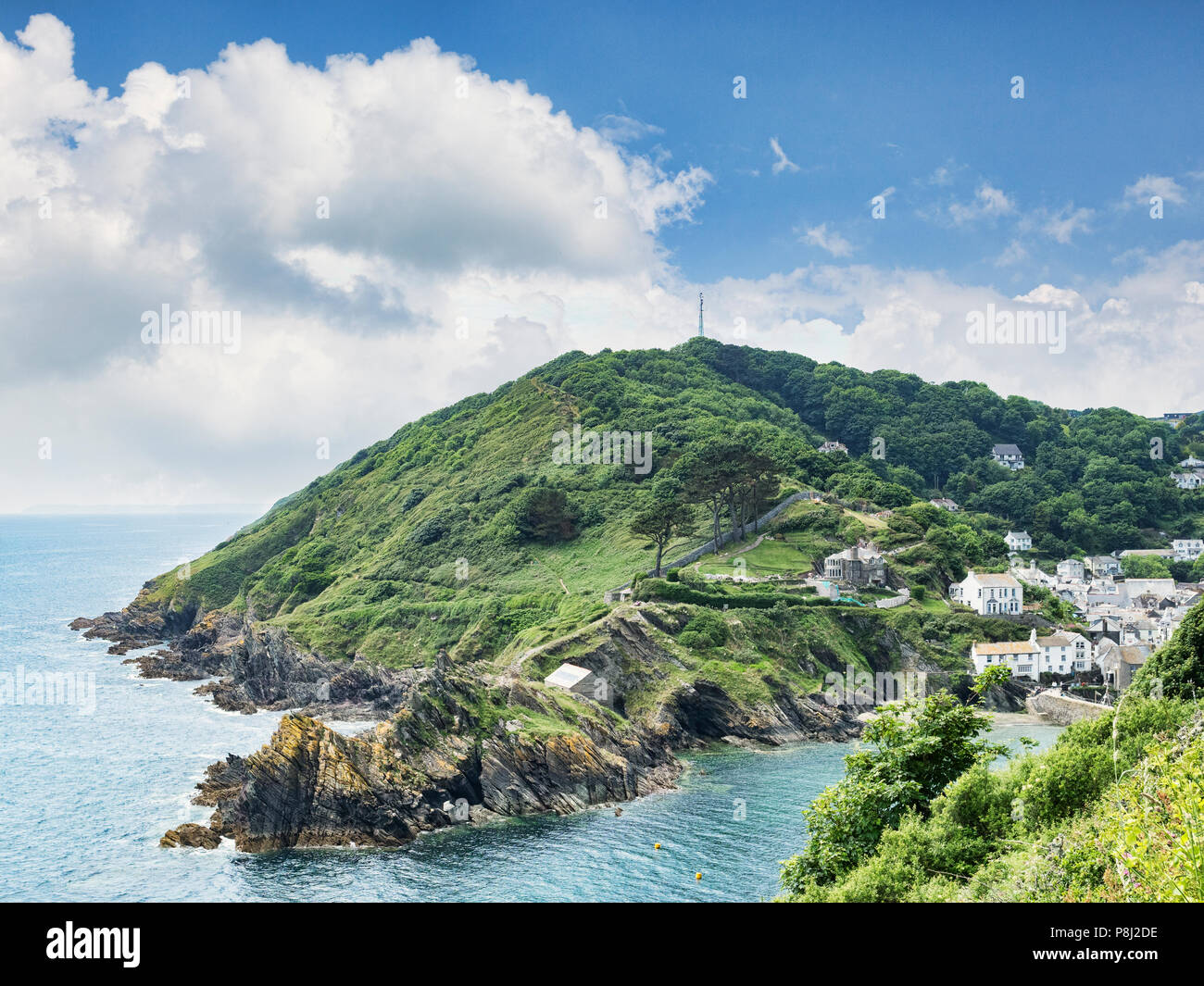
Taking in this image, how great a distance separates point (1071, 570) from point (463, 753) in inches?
4025

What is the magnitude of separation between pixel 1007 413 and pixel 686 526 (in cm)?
12039

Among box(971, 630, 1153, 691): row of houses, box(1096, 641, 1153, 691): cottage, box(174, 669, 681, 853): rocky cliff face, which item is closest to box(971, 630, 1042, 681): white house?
box(971, 630, 1153, 691): row of houses

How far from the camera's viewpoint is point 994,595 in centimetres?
8512

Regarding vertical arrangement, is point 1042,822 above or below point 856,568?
below

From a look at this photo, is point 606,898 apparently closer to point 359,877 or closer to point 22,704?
point 359,877

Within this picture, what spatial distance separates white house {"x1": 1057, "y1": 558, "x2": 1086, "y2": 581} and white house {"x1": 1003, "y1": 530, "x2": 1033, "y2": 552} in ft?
35.0

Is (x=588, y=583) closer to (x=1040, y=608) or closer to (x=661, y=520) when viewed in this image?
(x=661, y=520)

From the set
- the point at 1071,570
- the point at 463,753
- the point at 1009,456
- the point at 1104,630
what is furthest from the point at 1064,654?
the point at 1009,456

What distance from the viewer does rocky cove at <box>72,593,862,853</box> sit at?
4409cm

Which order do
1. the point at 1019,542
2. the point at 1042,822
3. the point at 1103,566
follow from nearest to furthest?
1. the point at 1042,822
2. the point at 1103,566
3. the point at 1019,542

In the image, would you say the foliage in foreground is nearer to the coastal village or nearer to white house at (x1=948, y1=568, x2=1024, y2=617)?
the coastal village

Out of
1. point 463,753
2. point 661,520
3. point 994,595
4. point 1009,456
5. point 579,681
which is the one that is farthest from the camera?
point 1009,456
